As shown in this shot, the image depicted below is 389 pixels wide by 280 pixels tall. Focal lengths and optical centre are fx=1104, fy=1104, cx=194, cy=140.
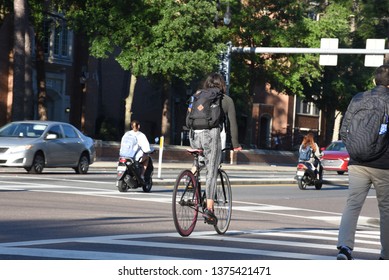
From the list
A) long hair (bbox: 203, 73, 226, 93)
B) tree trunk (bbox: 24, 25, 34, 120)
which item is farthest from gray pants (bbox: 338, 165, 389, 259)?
tree trunk (bbox: 24, 25, 34, 120)

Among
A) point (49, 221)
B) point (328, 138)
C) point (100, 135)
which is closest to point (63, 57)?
point (100, 135)

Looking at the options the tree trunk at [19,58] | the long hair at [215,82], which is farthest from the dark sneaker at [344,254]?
the tree trunk at [19,58]

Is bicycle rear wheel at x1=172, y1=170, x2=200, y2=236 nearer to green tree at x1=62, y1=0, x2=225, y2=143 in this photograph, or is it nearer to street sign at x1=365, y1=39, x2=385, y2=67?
street sign at x1=365, y1=39, x2=385, y2=67

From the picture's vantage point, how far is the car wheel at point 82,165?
105 ft

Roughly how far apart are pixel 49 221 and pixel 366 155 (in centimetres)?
551

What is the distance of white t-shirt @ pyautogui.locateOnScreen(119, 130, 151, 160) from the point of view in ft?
77.3

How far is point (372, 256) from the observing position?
11.4 metres

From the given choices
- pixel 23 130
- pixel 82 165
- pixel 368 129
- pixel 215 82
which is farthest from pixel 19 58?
pixel 368 129

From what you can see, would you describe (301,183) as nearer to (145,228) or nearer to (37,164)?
(37,164)

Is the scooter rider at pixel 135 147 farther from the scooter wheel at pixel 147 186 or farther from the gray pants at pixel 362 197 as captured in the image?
the gray pants at pixel 362 197

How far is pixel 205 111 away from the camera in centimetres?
1259

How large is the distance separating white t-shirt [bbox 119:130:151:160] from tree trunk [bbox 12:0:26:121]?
17505mm

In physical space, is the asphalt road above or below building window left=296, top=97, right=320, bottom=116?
below
